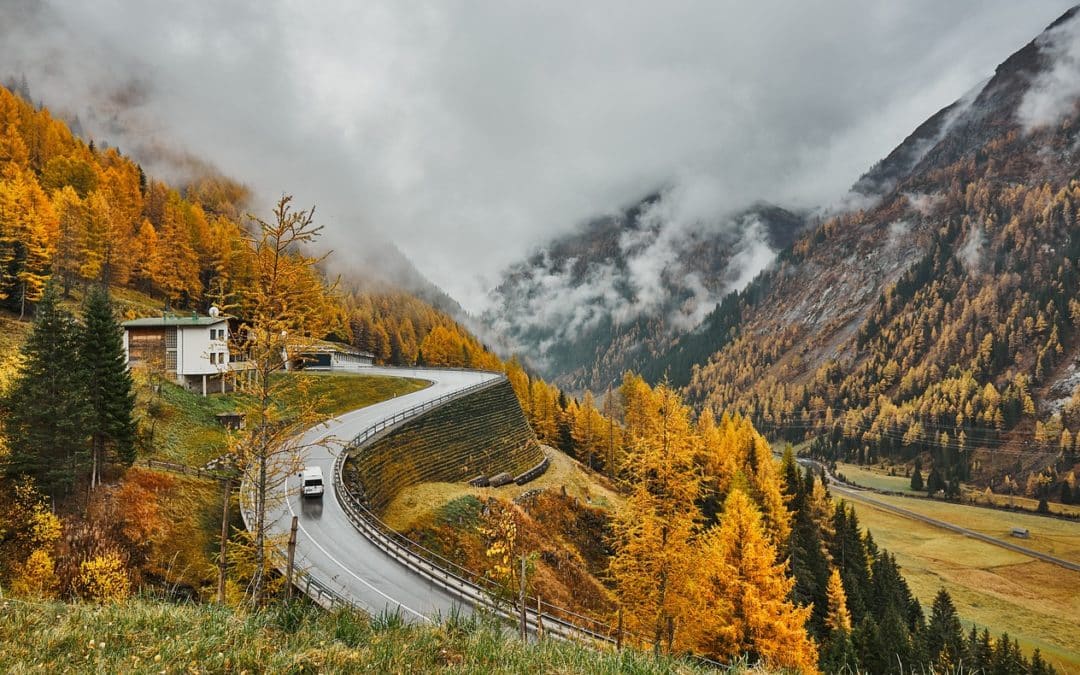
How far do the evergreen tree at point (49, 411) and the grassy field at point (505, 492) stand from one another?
57.1 ft

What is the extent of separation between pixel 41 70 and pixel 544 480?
212626 millimetres

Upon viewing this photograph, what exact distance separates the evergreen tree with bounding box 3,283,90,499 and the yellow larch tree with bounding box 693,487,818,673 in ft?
103

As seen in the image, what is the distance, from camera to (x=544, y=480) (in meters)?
52.5

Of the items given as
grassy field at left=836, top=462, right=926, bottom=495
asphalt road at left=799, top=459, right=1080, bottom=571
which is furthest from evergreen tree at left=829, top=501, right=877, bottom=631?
grassy field at left=836, top=462, right=926, bottom=495

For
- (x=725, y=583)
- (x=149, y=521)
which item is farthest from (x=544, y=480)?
(x=149, y=521)

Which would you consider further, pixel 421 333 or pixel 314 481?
pixel 421 333

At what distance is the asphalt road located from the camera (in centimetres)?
8894

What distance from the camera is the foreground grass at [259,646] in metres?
5.27

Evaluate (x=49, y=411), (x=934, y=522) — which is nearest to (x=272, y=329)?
(x=49, y=411)

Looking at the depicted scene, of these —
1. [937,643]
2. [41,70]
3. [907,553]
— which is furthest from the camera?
[41,70]

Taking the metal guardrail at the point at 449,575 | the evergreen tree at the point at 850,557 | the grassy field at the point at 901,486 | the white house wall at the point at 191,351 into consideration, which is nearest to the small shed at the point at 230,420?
the white house wall at the point at 191,351

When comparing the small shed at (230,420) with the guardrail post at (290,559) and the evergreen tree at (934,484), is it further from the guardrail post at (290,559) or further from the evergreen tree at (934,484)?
the evergreen tree at (934,484)

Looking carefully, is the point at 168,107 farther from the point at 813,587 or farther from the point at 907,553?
the point at 907,553

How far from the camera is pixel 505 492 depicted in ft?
→ 147
